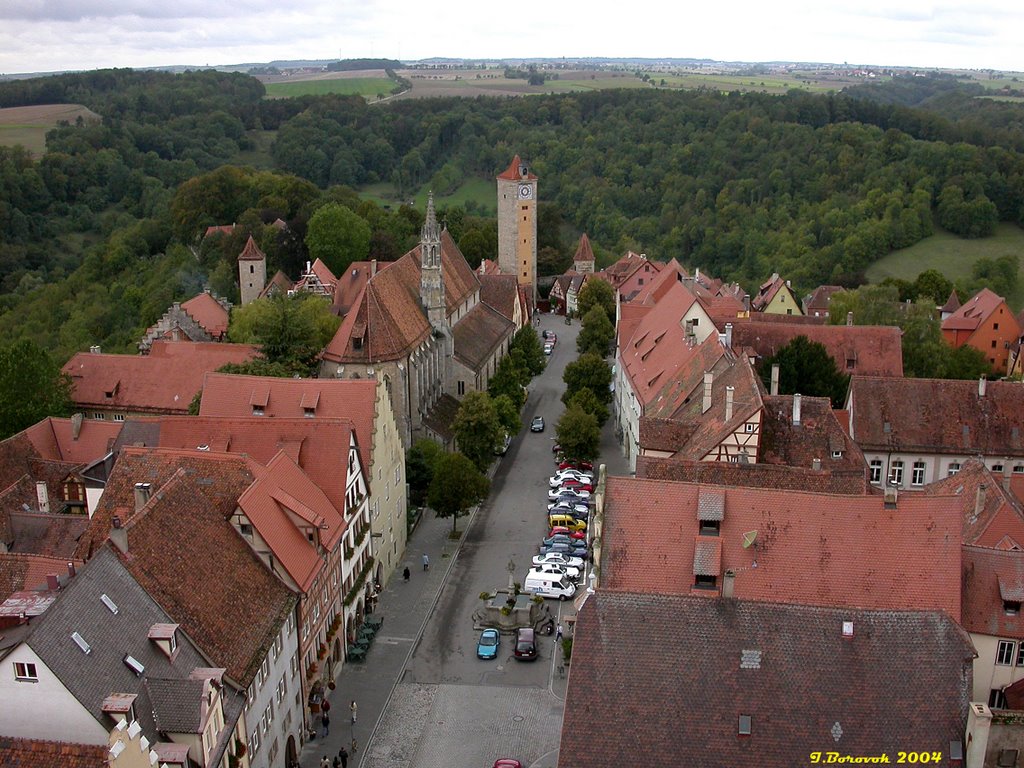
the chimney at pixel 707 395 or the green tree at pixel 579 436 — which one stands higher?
the chimney at pixel 707 395

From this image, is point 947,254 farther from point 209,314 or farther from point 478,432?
point 209,314

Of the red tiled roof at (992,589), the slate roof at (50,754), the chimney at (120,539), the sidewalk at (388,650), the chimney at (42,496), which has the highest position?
the chimney at (120,539)

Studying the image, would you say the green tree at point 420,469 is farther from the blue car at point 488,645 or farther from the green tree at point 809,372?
the green tree at point 809,372

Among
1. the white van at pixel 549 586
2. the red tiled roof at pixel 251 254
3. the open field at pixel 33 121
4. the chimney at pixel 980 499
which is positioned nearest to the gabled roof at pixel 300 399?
the white van at pixel 549 586

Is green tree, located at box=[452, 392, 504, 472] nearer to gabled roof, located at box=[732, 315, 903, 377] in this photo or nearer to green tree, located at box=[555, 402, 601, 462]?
green tree, located at box=[555, 402, 601, 462]

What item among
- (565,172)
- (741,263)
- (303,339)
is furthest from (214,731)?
(565,172)

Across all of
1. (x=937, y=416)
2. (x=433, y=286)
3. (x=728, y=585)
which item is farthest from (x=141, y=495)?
(x=937, y=416)

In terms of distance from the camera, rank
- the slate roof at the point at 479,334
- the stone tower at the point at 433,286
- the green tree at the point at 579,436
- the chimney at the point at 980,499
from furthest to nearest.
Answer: the slate roof at the point at 479,334, the stone tower at the point at 433,286, the green tree at the point at 579,436, the chimney at the point at 980,499
